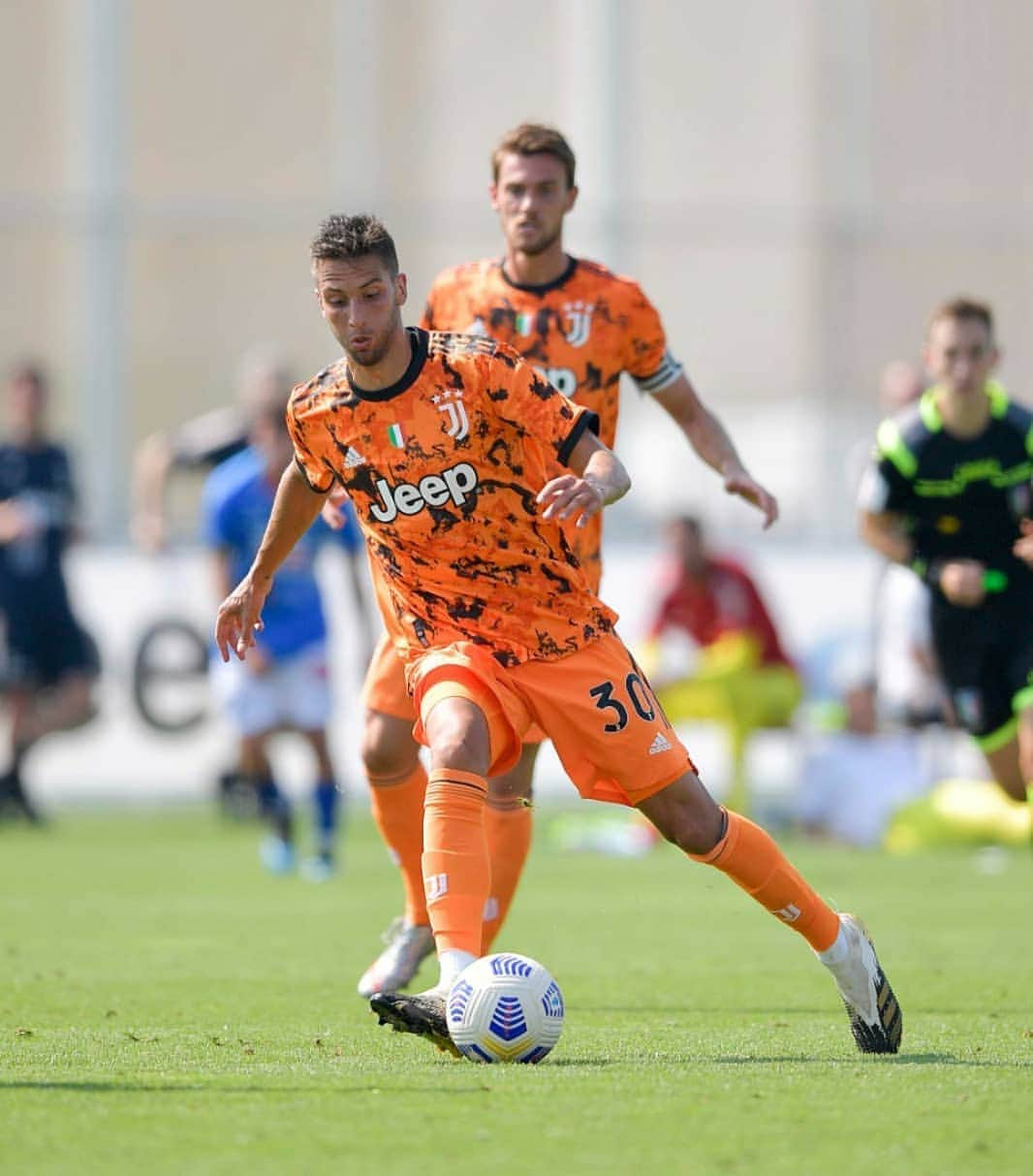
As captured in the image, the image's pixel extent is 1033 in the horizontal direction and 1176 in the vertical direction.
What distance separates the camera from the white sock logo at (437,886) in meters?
5.81

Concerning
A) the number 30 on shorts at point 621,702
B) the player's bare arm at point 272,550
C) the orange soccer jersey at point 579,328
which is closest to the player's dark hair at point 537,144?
the orange soccer jersey at point 579,328

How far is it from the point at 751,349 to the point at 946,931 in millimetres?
12669

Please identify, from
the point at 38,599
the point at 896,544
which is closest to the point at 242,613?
the point at 896,544

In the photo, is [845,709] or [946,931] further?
[845,709]

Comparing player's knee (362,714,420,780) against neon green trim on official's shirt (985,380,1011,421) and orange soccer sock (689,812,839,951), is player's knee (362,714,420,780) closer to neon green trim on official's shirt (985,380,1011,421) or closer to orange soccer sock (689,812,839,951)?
orange soccer sock (689,812,839,951)

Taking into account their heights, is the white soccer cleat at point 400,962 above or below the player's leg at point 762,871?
below

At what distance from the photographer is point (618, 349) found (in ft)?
24.5

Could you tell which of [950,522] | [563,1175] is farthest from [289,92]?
[563,1175]

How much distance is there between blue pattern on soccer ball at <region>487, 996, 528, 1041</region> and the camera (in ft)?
18.3

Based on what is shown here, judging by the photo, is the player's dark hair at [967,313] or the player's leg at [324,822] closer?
the player's dark hair at [967,313]

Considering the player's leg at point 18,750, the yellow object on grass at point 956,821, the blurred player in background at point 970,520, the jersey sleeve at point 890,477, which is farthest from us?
the player's leg at point 18,750

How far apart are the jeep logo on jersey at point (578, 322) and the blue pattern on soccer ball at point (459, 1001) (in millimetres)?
2525

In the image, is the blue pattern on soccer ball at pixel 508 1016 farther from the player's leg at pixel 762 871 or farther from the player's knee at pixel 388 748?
the player's knee at pixel 388 748

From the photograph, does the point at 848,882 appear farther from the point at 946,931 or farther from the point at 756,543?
the point at 756,543
